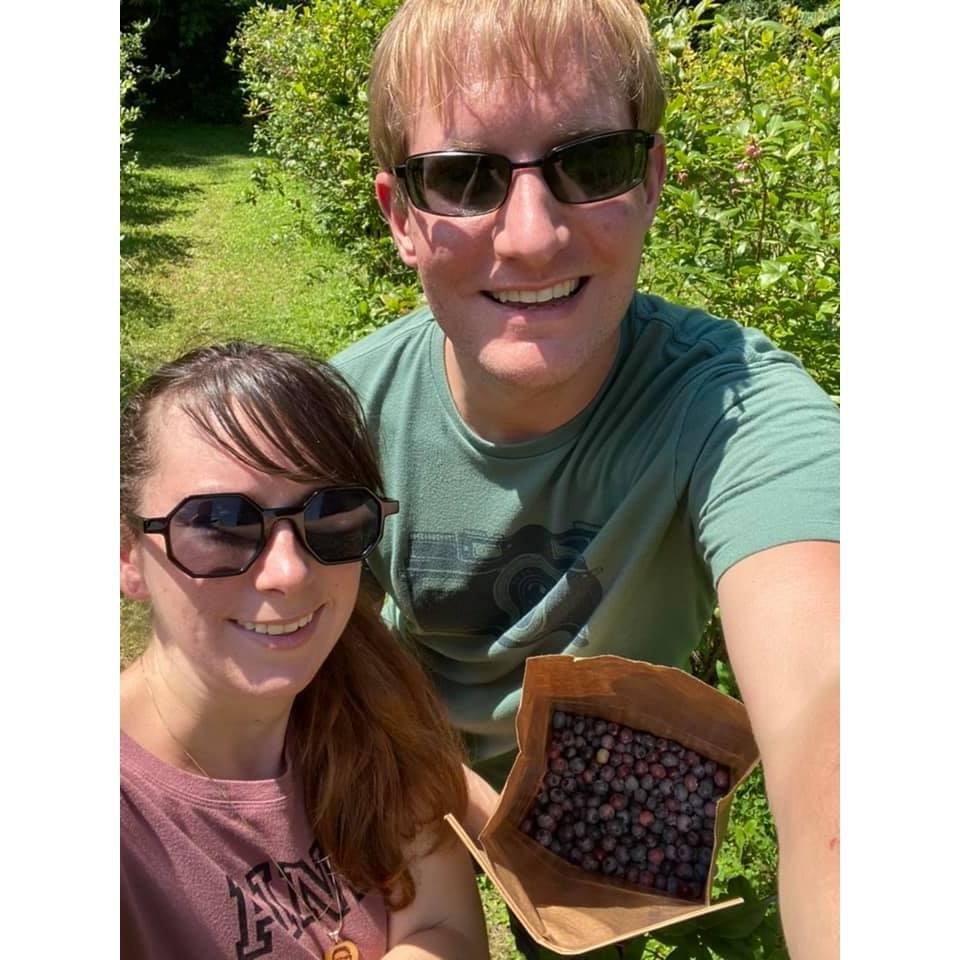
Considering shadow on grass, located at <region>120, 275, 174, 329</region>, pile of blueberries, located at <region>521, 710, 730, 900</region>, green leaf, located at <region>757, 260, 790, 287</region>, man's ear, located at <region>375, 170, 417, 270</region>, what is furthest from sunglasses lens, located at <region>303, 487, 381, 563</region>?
green leaf, located at <region>757, 260, 790, 287</region>

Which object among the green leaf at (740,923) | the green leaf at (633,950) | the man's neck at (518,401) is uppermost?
the man's neck at (518,401)

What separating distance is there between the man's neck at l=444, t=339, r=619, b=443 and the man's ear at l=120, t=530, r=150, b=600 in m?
0.55

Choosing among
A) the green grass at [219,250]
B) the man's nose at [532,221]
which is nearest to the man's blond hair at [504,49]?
the man's nose at [532,221]

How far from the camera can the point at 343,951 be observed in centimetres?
132

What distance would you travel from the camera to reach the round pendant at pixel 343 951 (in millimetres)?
1305

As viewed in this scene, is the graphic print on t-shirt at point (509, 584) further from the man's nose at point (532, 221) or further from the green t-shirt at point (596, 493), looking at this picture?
the man's nose at point (532, 221)

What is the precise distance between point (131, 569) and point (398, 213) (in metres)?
0.72

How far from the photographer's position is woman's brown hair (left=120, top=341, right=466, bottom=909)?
127 cm

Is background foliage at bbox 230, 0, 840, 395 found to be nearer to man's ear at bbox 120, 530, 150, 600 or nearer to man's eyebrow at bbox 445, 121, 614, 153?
man's eyebrow at bbox 445, 121, 614, 153

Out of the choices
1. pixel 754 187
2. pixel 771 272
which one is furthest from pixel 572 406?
pixel 754 187

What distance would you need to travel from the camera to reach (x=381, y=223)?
4250 mm

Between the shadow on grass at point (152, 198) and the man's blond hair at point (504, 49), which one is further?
the shadow on grass at point (152, 198)

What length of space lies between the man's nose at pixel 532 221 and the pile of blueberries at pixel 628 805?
0.62 meters
